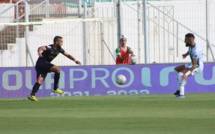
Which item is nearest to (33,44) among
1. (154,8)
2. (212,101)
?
(154,8)

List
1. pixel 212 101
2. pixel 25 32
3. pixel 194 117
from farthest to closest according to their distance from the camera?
pixel 25 32
pixel 212 101
pixel 194 117

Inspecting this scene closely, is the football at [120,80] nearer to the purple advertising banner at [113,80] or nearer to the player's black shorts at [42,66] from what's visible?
the purple advertising banner at [113,80]

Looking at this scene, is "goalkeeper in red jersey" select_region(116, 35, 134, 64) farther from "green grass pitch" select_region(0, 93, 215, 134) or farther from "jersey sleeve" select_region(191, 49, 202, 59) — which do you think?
"green grass pitch" select_region(0, 93, 215, 134)

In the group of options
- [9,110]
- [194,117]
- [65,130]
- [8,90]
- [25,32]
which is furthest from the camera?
[25,32]

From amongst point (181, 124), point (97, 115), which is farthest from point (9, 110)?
point (181, 124)

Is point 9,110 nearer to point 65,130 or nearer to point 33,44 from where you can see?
point 65,130

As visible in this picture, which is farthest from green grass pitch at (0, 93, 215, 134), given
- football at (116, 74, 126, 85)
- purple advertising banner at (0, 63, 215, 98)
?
purple advertising banner at (0, 63, 215, 98)

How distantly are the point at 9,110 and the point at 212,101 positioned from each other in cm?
511

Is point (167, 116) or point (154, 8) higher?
point (154, 8)

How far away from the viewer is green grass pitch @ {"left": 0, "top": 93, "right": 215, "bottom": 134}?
560 inches

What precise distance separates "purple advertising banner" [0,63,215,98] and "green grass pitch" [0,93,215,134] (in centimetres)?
516

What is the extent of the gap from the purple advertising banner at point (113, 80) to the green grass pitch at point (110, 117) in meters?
5.16

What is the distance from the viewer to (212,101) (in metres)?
21.2

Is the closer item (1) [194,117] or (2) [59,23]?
(1) [194,117]
